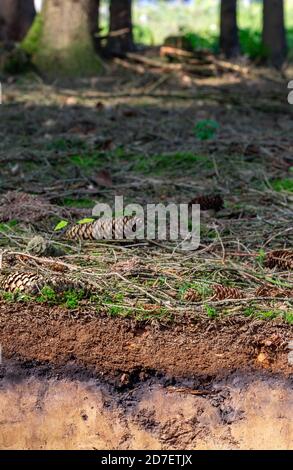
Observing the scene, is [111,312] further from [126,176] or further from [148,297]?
[126,176]

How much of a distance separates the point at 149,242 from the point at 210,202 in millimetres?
612

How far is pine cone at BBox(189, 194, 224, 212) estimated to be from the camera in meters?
3.86

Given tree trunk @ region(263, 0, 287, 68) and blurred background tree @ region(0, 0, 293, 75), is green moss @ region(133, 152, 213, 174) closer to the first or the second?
blurred background tree @ region(0, 0, 293, 75)

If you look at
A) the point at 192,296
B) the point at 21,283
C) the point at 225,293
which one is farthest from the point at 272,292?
the point at 21,283

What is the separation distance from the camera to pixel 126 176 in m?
4.54

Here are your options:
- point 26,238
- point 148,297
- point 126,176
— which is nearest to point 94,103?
point 126,176

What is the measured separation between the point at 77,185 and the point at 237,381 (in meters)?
2.07

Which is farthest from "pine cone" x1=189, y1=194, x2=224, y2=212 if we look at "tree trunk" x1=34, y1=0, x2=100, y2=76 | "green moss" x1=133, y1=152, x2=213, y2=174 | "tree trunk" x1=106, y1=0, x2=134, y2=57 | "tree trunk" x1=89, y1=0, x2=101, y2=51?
"tree trunk" x1=106, y1=0, x2=134, y2=57

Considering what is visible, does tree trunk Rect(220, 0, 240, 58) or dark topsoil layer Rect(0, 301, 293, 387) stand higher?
tree trunk Rect(220, 0, 240, 58)

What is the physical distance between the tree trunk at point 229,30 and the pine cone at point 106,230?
309 inches

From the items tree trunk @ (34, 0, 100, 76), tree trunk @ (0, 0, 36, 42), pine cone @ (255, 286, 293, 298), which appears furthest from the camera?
tree trunk @ (0, 0, 36, 42)

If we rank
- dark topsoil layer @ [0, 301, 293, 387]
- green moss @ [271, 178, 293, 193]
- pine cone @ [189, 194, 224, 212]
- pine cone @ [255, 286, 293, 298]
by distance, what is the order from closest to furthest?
dark topsoil layer @ [0, 301, 293, 387]
pine cone @ [255, 286, 293, 298]
pine cone @ [189, 194, 224, 212]
green moss @ [271, 178, 293, 193]

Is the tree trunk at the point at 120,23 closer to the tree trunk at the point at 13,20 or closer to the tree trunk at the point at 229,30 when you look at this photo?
the tree trunk at the point at 13,20

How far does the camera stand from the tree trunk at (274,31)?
10.8 m
